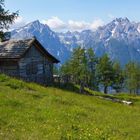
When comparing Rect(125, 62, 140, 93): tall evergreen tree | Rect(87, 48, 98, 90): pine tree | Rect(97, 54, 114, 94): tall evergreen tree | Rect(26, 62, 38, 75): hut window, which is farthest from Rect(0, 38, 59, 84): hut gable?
Rect(125, 62, 140, 93): tall evergreen tree

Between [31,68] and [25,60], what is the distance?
7.93 ft

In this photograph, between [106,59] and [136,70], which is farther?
[136,70]

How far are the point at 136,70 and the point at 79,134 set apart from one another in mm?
136280

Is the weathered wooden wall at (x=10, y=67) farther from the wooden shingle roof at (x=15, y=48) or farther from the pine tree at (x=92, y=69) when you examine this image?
the pine tree at (x=92, y=69)

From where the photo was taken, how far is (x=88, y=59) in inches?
5246

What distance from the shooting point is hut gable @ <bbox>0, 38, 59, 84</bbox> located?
181ft

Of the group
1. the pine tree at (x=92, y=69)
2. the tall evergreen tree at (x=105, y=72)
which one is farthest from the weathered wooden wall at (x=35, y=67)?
the pine tree at (x=92, y=69)

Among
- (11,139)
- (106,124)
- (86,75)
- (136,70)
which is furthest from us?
(136,70)

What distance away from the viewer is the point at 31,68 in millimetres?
59000

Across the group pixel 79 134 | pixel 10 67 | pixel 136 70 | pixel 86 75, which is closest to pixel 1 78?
pixel 10 67

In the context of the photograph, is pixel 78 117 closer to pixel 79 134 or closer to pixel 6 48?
pixel 79 134

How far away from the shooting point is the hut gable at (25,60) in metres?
55.0

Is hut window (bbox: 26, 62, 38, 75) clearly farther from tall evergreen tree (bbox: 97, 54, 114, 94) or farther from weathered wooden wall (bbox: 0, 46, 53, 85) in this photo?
tall evergreen tree (bbox: 97, 54, 114, 94)

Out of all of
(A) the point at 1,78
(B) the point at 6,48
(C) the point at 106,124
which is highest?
(B) the point at 6,48
